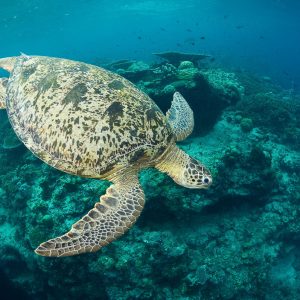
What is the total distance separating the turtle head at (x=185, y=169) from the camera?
11.7 ft

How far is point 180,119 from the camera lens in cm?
460

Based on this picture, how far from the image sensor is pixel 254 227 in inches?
235

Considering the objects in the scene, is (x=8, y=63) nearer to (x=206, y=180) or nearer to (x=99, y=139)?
(x=99, y=139)

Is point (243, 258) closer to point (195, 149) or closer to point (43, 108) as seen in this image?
Result: point (195, 149)

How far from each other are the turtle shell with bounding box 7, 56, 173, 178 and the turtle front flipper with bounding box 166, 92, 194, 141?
0.63 metres

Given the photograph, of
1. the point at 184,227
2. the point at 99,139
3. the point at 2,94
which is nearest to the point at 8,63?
the point at 2,94

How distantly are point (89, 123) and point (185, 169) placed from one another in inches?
52.9

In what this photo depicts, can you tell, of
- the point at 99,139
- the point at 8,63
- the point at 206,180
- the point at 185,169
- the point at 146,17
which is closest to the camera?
the point at 99,139

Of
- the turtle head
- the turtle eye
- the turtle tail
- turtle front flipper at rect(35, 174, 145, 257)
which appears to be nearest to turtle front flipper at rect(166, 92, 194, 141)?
the turtle head

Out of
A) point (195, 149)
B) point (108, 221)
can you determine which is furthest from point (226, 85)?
point (108, 221)

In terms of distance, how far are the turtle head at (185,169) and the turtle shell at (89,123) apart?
23cm

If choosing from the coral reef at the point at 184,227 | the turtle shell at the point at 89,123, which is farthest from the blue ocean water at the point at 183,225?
the turtle shell at the point at 89,123

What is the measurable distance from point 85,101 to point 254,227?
177 inches

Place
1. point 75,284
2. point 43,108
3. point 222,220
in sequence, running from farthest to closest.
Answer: point 222,220, point 75,284, point 43,108
